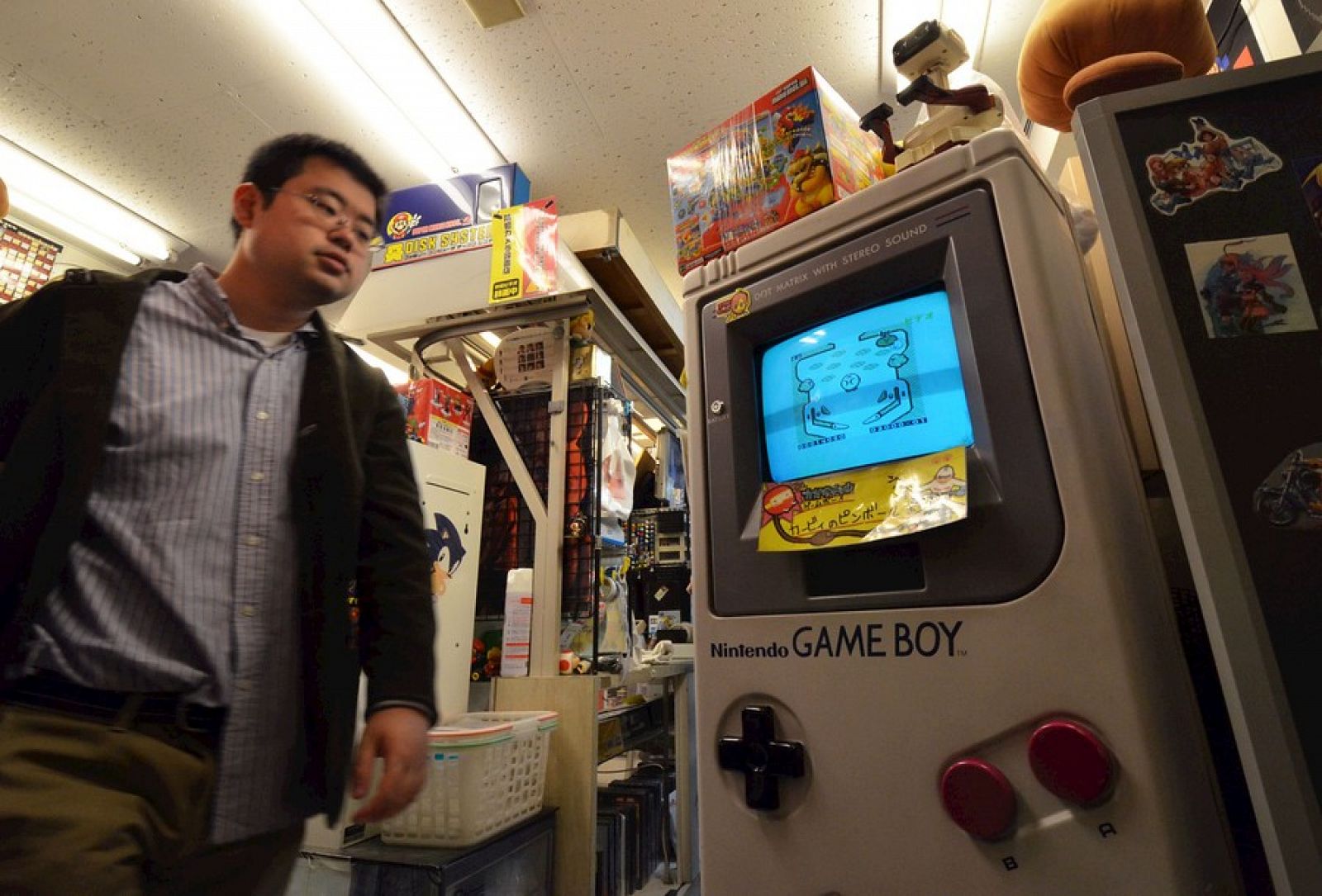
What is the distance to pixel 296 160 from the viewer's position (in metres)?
0.73

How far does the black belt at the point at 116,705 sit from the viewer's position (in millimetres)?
550

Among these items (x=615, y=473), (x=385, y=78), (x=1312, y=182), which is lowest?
(x=1312, y=182)

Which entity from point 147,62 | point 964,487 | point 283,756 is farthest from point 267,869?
point 147,62

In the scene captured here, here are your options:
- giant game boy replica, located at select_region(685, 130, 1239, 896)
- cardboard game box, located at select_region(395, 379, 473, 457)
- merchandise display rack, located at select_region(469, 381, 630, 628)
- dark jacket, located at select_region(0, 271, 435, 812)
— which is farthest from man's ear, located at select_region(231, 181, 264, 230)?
merchandise display rack, located at select_region(469, 381, 630, 628)

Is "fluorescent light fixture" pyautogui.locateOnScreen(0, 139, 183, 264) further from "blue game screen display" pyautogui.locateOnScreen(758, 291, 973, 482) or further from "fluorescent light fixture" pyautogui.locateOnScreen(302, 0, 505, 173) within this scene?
"blue game screen display" pyautogui.locateOnScreen(758, 291, 973, 482)

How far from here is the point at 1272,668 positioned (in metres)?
0.52

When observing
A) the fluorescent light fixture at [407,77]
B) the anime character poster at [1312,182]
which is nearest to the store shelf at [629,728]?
the anime character poster at [1312,182]

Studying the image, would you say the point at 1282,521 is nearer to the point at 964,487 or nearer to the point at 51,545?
the point at 964,487

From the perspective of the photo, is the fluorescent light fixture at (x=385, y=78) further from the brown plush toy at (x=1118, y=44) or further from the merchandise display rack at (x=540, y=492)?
the brown plush toy at (x=1118, y=44)

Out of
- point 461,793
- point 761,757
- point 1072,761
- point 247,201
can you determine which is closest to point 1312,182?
point 1072,761

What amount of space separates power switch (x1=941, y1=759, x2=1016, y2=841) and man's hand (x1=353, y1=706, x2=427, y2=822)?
539 mm

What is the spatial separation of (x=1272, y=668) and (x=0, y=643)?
1086mm

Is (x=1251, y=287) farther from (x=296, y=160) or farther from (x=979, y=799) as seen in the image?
(x=296, y=160)

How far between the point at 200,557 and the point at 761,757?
665 millimetres
